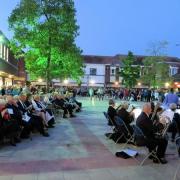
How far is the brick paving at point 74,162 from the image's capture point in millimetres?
7496

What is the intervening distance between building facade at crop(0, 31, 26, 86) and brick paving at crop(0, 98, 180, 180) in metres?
21.2

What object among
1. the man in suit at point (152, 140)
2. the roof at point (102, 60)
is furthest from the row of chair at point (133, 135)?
the roof at point (102, 60)

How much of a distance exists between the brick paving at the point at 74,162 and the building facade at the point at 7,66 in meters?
21.2

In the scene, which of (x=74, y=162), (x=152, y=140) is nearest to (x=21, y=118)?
(x=74, y=162)

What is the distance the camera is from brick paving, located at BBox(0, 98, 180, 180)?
7496 millimetres

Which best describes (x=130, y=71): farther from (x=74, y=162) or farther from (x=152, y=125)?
(x=74, y=162)

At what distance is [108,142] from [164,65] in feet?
161

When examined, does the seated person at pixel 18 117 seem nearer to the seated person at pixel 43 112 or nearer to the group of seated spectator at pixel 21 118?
the group of seated spectator at pixel 21 118

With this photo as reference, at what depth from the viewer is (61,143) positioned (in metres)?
11.1

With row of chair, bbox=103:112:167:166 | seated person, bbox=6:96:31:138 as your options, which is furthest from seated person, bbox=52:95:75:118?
row of chair, bbox=103:112:167:166

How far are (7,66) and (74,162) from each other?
39.5 metres

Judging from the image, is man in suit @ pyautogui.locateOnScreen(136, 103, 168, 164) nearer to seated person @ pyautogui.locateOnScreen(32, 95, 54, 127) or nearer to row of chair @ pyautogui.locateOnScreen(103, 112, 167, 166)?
row of chair @ pyautogui.locateOnScreen(103, 112, 167, 166)

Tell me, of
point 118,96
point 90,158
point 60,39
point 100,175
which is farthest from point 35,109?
point 118,96

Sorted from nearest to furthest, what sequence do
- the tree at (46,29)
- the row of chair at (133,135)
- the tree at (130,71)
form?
1. the row of chair at (133,135)
2. the tree at (46,29)
3. the tree at (130,71)
